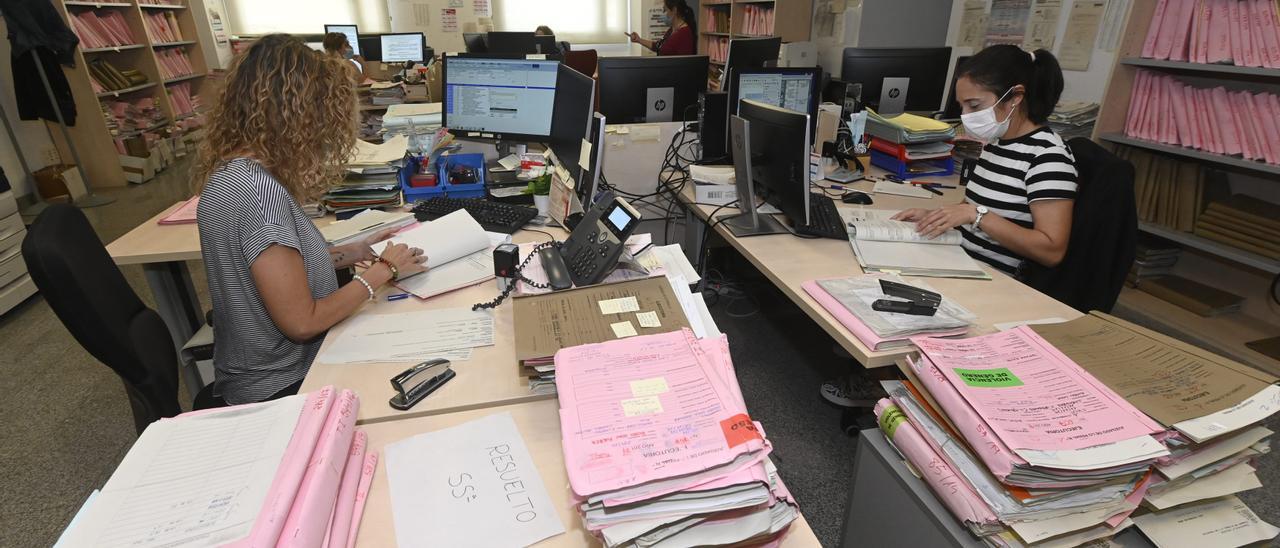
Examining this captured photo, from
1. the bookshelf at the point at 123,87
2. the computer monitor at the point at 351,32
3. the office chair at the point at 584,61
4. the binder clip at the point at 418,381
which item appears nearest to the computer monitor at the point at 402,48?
the computer monitor at the point at 351,32

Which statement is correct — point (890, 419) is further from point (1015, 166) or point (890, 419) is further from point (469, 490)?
point (1015, 166)

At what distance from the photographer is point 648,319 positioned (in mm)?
1137

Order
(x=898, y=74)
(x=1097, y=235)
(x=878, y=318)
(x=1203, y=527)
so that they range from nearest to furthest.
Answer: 1. (x=1203, y=527)
2. (x=878, y=318)
3. (x=1097, y=235)
4. (x=898, y=74)

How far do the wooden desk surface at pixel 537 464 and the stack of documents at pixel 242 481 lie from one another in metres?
0.02

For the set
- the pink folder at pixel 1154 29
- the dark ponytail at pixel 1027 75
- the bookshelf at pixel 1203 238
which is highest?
the pink folder at pixel 1154 29

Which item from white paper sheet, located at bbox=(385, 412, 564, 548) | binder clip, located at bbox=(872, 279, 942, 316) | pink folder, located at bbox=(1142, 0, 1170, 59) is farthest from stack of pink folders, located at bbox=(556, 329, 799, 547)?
pink folder, located at bbox=(1142, 0, 1170, 59)

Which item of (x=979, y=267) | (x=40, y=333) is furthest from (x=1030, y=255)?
(x=40, y=333)

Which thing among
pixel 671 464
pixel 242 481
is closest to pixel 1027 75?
pixel 671 464

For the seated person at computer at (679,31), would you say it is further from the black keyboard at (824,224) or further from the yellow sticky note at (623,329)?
the yellow sticky note at (623,329)

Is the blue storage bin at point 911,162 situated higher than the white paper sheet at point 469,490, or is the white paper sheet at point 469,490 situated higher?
the blue storage bin at point 911,162

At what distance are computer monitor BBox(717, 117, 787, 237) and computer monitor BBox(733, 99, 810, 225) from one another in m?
0.03

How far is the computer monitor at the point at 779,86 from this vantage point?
95.3 inches

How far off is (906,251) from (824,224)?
→ 0.91 feet

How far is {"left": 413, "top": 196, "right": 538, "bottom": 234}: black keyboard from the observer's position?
6.16 feet
